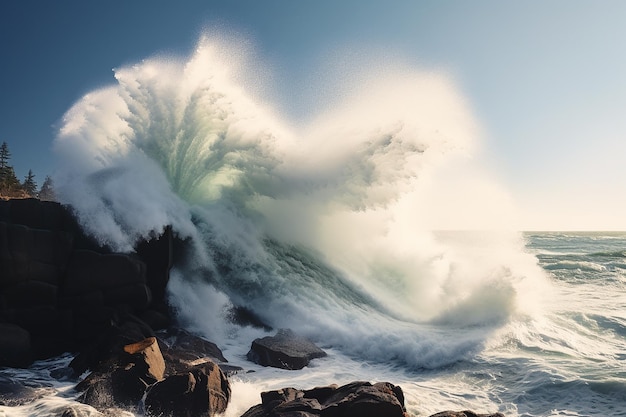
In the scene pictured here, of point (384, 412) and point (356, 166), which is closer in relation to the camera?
point (384, 412)

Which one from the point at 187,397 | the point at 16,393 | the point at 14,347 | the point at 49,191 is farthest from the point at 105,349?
the point at 49,191

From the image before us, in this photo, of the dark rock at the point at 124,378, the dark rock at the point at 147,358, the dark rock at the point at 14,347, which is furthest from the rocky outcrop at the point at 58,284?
the dark rock at the point at 124,378

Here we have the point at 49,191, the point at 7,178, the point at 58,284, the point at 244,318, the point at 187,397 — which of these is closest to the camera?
the point at 187,397

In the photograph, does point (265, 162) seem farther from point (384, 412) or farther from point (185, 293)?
point (384, 412)

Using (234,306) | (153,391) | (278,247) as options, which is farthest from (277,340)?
(278,247)

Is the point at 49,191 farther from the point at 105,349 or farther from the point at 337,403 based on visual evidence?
the point at 337,403

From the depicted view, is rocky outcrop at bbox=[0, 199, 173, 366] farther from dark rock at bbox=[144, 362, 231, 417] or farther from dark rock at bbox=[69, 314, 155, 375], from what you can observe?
dark rock at bbox=[144, 362, 231, 417]

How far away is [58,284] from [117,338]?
2935 mm

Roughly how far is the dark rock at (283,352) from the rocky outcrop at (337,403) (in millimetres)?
2893

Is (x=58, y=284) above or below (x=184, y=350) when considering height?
above

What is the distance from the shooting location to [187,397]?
6820mm

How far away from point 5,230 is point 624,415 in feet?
45.2

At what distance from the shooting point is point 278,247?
688 inches

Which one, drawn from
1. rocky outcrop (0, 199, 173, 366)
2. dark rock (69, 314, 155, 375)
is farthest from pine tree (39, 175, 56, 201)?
dark rock (69, 314, 155, 375)
